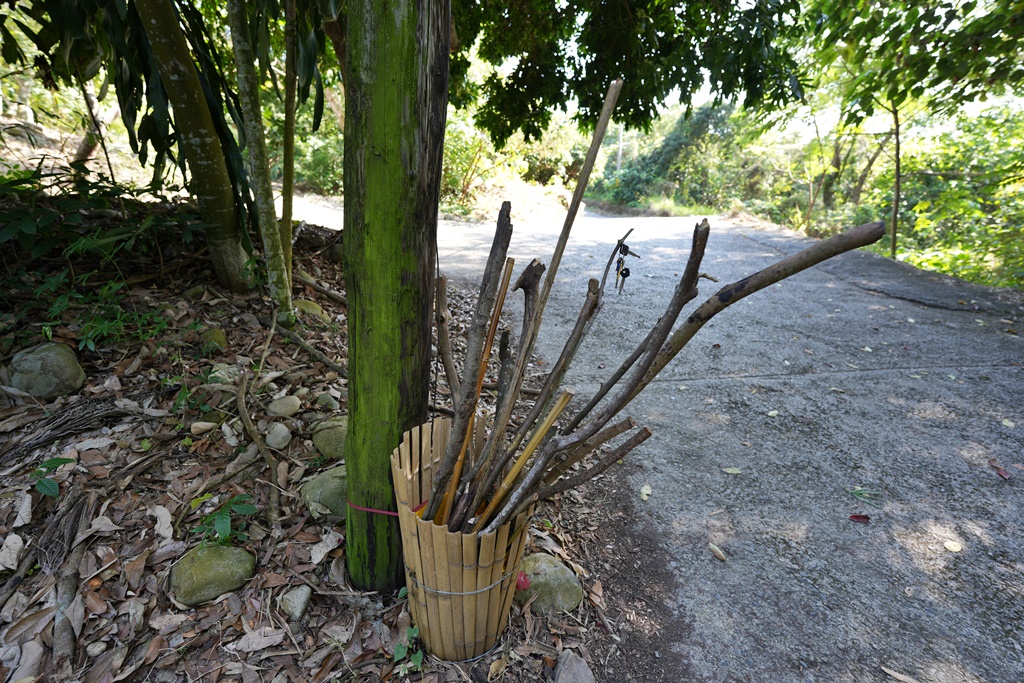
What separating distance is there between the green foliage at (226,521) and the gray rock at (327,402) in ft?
1.92

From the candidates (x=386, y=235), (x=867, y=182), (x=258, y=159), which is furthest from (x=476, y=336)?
(x=867, y=182)

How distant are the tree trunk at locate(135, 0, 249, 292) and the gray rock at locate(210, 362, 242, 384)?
0.61m

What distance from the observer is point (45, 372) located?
1.94m

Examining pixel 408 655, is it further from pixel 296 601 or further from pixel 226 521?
pixel 226 521

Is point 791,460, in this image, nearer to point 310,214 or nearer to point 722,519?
point 722,519

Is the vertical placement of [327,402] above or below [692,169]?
below

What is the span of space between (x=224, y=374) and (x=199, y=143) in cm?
113

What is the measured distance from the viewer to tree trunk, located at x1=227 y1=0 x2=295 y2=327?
78.6 inches

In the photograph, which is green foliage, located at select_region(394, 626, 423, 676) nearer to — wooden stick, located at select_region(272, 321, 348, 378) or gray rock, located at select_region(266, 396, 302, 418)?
gray rock, located at select_region(266, 396, 302, 418)

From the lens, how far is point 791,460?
249cm

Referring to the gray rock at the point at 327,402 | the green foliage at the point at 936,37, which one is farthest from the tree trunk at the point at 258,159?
the green foliage at the point at 936,37

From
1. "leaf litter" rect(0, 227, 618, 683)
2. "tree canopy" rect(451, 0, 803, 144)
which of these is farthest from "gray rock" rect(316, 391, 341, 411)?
"tree canopy" rect(451, 0, 803, 144)

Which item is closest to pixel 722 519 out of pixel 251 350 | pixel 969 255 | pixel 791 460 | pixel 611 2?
pixel 791 460

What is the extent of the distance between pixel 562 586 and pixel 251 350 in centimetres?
183
